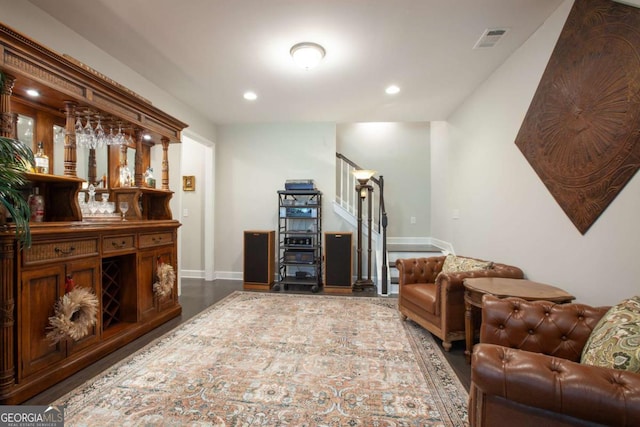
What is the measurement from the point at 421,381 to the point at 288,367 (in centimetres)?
97

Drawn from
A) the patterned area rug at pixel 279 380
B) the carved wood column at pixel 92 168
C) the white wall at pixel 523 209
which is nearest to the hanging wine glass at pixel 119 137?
the carved wood column at pixel 92 168

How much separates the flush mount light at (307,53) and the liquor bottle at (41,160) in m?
2.27

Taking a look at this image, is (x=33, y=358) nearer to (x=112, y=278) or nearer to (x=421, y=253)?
(x=112, y=278)

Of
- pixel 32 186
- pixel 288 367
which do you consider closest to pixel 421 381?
pixel 288 367

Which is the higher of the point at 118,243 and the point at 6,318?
the point at 118,243

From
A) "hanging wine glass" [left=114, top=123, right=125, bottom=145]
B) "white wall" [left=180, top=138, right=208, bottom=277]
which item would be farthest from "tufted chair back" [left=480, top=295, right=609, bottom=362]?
"white wall" [left=180, top=138, right=208, bottom=277]

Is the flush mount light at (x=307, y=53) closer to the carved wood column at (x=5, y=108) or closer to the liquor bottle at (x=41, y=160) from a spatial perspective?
the carved wood column at (x=5, y=108)

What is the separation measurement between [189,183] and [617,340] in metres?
5.56

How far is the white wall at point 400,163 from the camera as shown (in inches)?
223

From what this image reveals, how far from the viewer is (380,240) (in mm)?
4637

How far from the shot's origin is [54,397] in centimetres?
176

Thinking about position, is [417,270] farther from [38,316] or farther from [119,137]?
[119,137]

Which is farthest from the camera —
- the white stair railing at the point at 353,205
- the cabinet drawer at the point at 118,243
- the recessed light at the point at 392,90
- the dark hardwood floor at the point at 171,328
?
the white stair railing at the point at 353,205

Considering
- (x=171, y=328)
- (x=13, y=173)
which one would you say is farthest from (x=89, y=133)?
(x=171, y=328)
